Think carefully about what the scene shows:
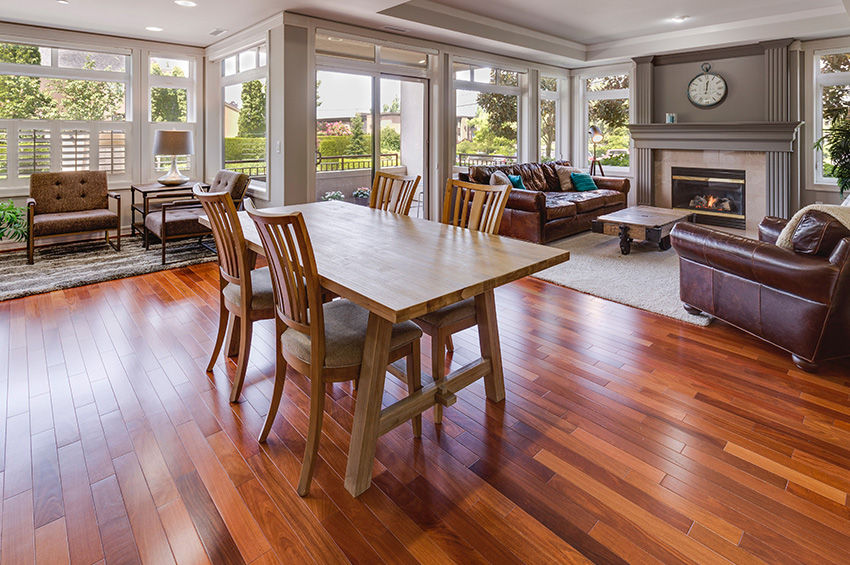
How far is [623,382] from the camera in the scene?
103 inches

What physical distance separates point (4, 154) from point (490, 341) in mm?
6082

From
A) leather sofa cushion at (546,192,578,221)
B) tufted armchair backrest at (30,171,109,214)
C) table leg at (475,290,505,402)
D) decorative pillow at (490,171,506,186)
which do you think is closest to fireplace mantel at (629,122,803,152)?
leather sofa cushion at (546,192,578,221)

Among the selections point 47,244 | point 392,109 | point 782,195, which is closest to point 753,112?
point 782,195

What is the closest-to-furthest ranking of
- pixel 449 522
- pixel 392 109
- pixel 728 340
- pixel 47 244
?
pixel 449 522 < pixel 728 340 < pixel 47 244 < pixel 392 109

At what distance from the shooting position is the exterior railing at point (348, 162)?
5594 mm

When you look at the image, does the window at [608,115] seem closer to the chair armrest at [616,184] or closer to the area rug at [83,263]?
the chair armrest at [616,184]

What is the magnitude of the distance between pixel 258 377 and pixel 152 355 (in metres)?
0.76

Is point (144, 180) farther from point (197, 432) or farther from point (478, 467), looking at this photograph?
point (478, 467)

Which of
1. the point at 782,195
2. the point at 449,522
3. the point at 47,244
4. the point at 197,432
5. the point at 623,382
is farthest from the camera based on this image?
the point at 782,195

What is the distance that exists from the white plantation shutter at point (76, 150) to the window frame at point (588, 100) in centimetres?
740

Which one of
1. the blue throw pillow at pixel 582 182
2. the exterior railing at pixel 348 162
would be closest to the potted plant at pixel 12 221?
the exterior railing at pixel 348 162

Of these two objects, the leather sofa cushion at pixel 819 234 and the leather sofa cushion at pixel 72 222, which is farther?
the leather sofa cushion at pixel 72 222

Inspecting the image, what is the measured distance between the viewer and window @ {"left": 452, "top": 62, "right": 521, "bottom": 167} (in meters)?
6.91

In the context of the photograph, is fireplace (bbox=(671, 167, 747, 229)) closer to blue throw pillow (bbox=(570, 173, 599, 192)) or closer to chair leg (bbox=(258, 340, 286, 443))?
blue throw pillow (bbox=(570, 173, 599, 192))
